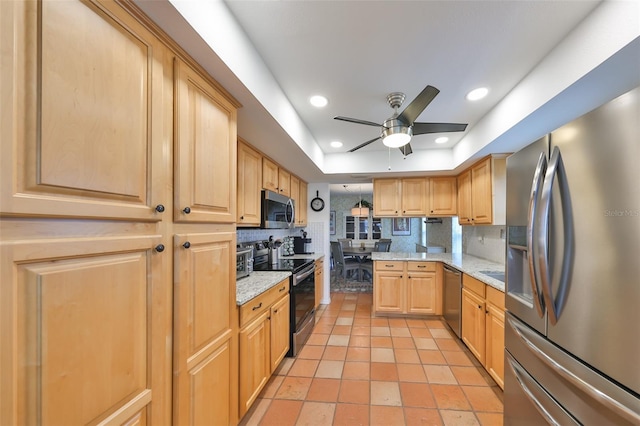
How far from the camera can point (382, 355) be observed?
8.77 feet

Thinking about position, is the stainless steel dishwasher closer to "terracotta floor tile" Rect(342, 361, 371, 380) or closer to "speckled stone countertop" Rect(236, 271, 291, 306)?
"terracotta floor tile" Rect(342, 361, 371, 380)

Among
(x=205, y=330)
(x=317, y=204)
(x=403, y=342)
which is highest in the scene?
(x=317, y=204)

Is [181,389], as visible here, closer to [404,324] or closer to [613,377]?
[613,377]

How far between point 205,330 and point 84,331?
605 millimetres

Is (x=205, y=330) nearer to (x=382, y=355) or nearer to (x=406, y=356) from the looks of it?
(x=382, y=355)

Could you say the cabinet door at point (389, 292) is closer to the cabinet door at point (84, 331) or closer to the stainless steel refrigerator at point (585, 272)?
the stainless steel refrigerator at point (585, 272)

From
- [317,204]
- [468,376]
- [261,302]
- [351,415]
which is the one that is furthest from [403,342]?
[317,204]

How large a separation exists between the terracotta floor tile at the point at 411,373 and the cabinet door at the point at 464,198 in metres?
2.02

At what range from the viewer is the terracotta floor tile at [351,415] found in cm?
176

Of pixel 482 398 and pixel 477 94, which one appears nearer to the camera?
pixel 482 398

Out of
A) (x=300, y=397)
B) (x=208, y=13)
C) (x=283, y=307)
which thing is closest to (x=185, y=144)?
(x=208, y=13)

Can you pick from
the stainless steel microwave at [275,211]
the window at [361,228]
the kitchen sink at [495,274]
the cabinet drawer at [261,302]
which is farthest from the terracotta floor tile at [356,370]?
the window at [361,228]

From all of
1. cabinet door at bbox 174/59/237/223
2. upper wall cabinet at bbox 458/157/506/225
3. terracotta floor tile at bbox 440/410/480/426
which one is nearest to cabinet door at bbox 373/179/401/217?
upper wall cabinet at bbox 458/157/506/225

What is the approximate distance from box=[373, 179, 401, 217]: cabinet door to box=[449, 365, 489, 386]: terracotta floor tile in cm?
225
